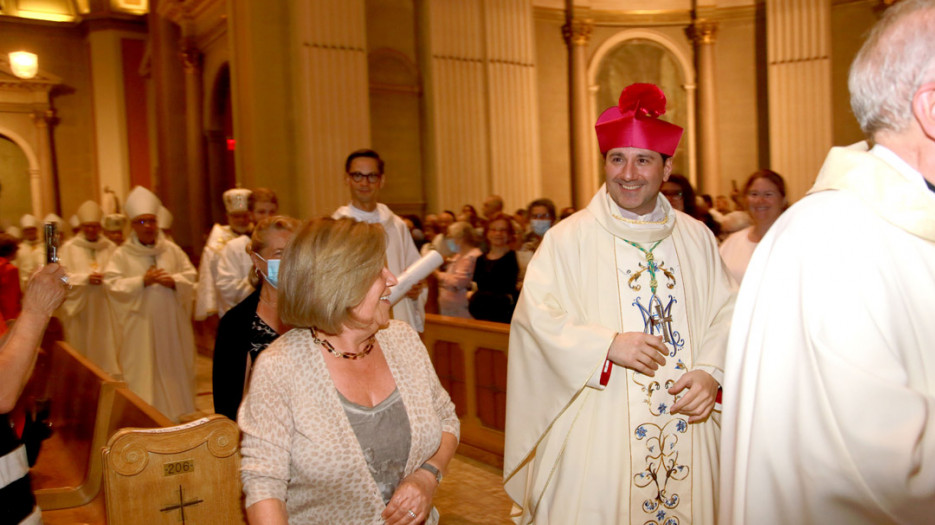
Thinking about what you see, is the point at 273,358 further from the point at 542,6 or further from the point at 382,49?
the point at 542,6

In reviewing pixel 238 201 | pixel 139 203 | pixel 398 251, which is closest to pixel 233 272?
pixel 238 201

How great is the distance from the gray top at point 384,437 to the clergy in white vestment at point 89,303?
673cm

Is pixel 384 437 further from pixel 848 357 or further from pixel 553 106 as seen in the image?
pixel 553 106

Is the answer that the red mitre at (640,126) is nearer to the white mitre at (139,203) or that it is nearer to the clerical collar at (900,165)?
the clerical collar at (900,165)

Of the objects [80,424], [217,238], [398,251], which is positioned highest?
[217,238]

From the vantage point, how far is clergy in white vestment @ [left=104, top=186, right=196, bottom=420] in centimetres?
698

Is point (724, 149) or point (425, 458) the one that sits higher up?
point (724, 149)

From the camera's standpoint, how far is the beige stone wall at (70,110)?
57.5 ft

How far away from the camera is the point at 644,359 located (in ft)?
8.22

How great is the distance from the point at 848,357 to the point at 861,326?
0.18ft

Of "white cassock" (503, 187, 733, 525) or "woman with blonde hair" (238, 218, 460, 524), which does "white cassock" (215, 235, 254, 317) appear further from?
"woman with blonde hair" (238, 218, 460, 524)

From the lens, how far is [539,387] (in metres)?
2.83

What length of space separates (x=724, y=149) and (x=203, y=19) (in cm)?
1003

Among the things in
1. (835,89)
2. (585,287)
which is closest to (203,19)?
(835,89)
